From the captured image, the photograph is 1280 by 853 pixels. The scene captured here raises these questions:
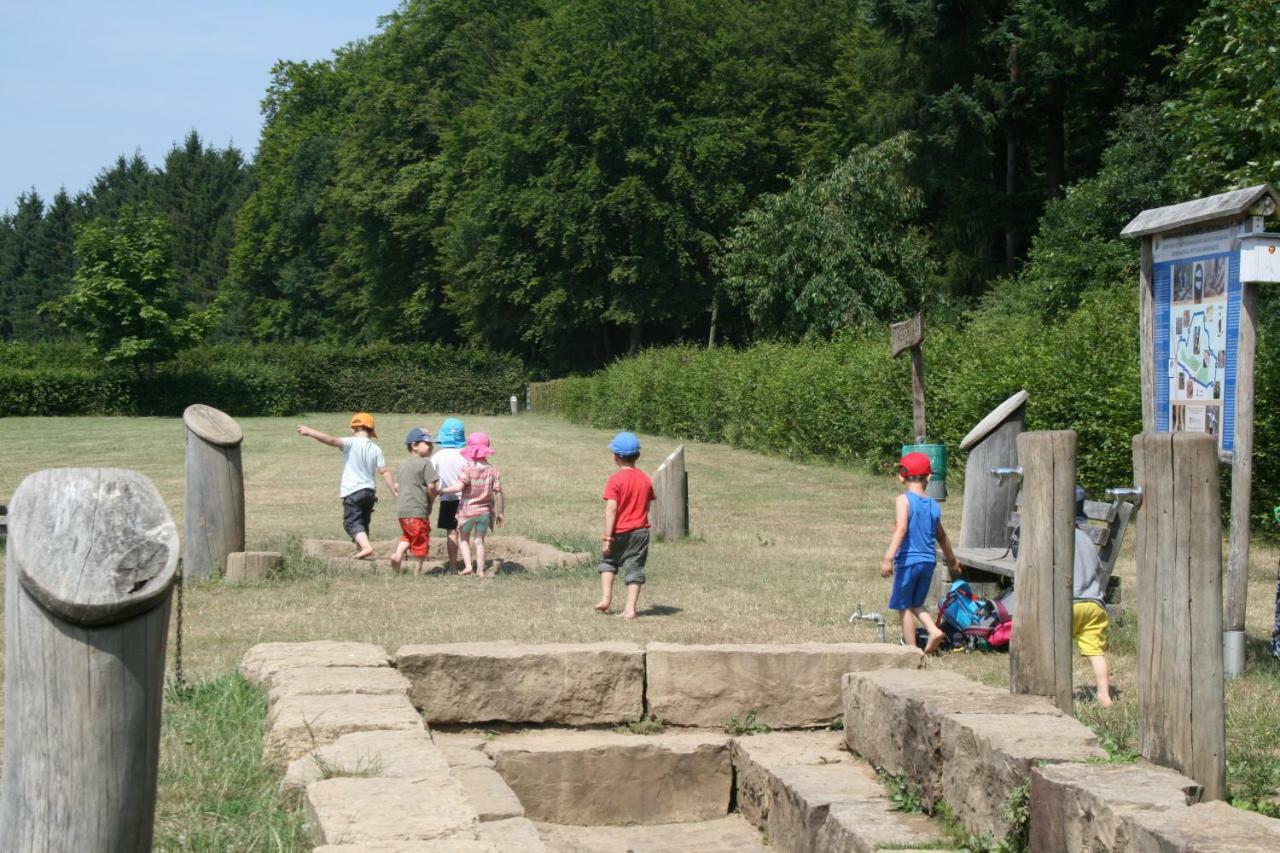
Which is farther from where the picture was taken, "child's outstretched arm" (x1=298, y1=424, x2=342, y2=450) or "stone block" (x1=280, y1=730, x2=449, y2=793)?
"child's outstretched arm" (x1=298, y1=424, x2=342, y2=450)

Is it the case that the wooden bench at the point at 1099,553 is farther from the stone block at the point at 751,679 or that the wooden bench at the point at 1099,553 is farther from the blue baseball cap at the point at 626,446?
the blue baseball cap at the point at 626,446

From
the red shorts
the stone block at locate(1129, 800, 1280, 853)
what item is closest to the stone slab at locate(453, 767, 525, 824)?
the stone block at locate(1129, 800, 1280, 853)

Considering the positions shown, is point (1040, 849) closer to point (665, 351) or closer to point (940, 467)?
point (940, 467)

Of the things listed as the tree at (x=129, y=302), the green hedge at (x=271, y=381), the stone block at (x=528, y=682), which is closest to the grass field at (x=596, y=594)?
the stone block at (x=528, y=682)

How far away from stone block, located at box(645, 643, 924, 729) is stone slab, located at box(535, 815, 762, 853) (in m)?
0.60

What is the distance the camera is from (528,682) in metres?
7.61

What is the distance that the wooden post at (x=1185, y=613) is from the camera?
204 inches

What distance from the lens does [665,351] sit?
1588 inches

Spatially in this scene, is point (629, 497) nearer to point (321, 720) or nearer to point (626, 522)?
point (626, 522)

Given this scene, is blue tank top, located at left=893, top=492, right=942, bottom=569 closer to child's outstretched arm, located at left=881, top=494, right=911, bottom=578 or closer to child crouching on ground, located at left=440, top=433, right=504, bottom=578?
child's outstretched arm, located at left=881, top=494, right=911, bottom=578

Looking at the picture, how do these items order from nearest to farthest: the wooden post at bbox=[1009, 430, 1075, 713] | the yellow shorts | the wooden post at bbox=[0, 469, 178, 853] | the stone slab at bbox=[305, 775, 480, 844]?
the wooden post at bbox=[0, 469, 178, 853]
the stone slab at bbox=[305, 775, 480, 844]
the wooden post at bbox=[1009, 430, 1075, 713]
the yellow shorts

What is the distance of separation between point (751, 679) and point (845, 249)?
32.5m

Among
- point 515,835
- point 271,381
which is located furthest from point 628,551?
point 271,381

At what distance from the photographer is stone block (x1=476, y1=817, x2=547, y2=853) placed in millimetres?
5154
